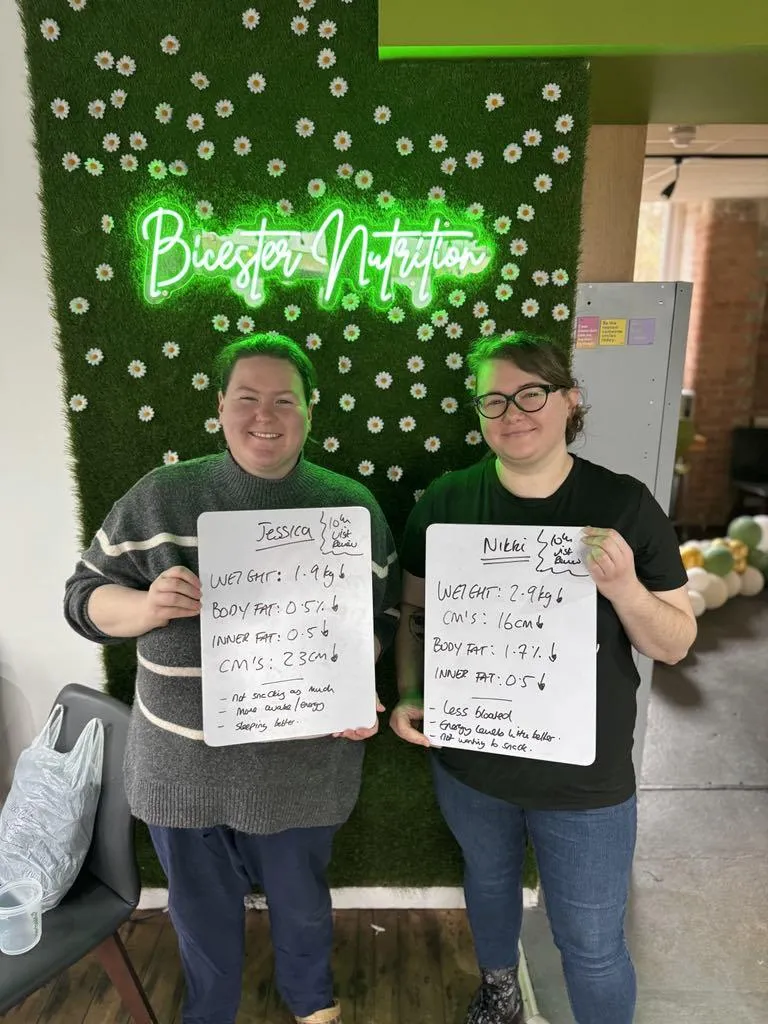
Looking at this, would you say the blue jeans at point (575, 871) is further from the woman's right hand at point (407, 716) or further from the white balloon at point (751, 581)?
the white balloon at point (751, 581)

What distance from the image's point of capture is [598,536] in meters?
1.28

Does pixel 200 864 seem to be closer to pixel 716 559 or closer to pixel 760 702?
pixel 760 702

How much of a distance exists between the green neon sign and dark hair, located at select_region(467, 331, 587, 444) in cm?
42

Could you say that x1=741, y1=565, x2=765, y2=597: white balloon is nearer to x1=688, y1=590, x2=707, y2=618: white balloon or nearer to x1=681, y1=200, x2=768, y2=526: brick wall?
x1=688, y1=590, x2=707, y2=618: white balloon

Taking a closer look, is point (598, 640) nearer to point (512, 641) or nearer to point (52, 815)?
point (512, 641)

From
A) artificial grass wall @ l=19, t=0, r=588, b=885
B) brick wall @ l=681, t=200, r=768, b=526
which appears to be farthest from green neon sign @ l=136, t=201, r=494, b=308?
brick wall @ l=681, t=200, r=768, b=526

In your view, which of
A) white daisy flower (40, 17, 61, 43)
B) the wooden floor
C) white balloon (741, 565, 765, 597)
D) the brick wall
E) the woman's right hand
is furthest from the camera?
Answer: the brick wall

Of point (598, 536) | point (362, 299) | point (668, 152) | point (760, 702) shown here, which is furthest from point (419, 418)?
point (668, 152)

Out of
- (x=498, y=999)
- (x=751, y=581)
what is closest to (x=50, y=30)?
(x=498, y=999)

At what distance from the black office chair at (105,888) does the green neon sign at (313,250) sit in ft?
3.54

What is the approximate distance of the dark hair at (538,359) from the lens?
137cm

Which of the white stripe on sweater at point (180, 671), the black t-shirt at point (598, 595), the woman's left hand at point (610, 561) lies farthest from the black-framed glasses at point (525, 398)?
the white stripe on sweater at point (180, 671)

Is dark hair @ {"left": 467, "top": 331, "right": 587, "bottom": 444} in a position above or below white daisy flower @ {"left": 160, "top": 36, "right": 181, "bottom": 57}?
below

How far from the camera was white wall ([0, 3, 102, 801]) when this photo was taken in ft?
5.67
